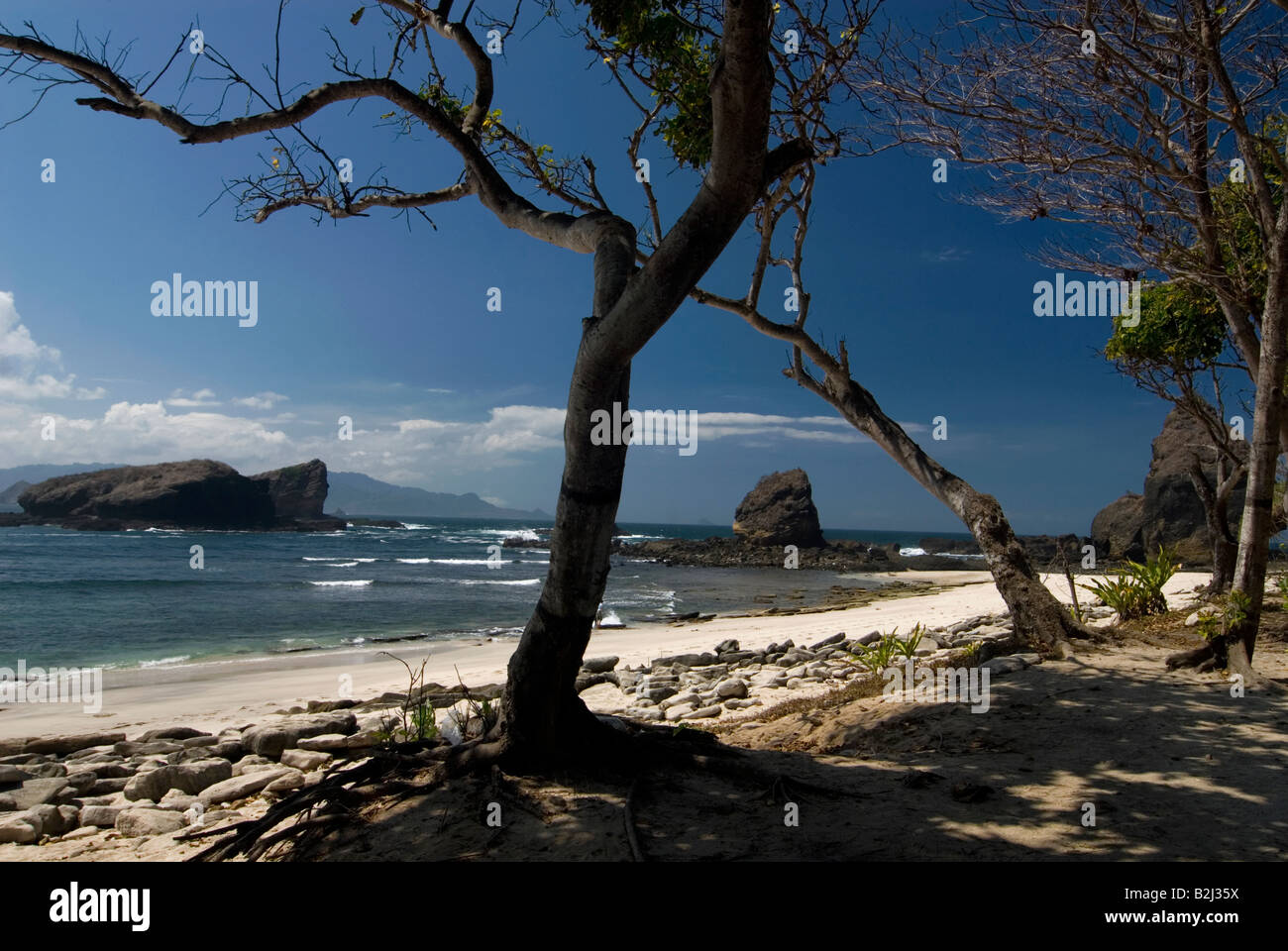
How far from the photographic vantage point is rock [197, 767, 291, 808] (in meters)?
5.68


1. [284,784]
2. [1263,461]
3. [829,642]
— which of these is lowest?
[829,642]

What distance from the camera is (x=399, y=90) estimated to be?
17.6 feet

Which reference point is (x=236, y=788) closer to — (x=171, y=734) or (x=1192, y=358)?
(x=171, y=734)

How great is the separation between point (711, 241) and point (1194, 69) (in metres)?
7.34

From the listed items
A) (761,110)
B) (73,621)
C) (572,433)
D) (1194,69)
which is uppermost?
(1194,69)

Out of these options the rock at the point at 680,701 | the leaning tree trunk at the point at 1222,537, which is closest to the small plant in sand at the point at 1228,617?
the leaning tree trunk at the point at 1222,537

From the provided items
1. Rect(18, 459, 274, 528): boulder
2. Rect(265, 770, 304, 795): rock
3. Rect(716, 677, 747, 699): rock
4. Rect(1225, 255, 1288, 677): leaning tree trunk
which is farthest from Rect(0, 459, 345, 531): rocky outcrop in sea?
Rect(1225, 255, 1288, 677): leaning tree trunk

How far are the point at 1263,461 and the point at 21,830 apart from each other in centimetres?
1098

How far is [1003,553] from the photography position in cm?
883

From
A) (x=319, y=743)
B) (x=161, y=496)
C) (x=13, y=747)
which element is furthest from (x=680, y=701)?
(x=161, y=496)

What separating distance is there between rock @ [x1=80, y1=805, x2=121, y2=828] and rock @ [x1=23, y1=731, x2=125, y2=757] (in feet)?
11.0

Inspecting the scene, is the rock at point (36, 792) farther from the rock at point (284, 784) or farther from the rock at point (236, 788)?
the rock at point (284, 784)

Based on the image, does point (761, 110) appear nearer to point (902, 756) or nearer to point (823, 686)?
point (902, 756)
